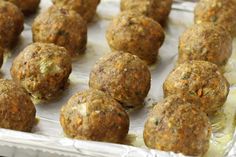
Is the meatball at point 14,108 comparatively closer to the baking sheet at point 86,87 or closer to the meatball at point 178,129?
the baking sheet at point 86,87

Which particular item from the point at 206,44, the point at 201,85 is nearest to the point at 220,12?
the point at 206,44

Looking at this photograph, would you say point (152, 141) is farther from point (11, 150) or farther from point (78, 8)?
point (78, 8)

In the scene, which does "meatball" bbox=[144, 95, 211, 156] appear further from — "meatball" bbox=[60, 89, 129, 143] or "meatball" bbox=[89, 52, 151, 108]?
"meatball" bbox=[89, 52, 151, 108]

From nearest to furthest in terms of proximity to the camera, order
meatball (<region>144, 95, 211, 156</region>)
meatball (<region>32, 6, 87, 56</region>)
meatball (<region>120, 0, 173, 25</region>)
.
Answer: meatball (<region>144, 95, 211, 156</region>), meatball (<region>32, 6, 87, 56</region>), meatball (<region>120, 0, 173, 25</region>)

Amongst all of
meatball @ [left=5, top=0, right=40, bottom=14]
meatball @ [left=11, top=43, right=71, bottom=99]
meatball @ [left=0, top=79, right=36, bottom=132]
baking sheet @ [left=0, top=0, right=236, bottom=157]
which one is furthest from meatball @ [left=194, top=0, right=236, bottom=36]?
meatball @ [left=0, top=79, right=36, bottom=132]

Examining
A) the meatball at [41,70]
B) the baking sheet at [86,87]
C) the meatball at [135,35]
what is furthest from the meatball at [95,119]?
the meatball at [135,35]

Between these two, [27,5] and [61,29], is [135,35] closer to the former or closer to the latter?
[61,29]

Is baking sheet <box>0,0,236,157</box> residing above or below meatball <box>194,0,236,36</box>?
below
